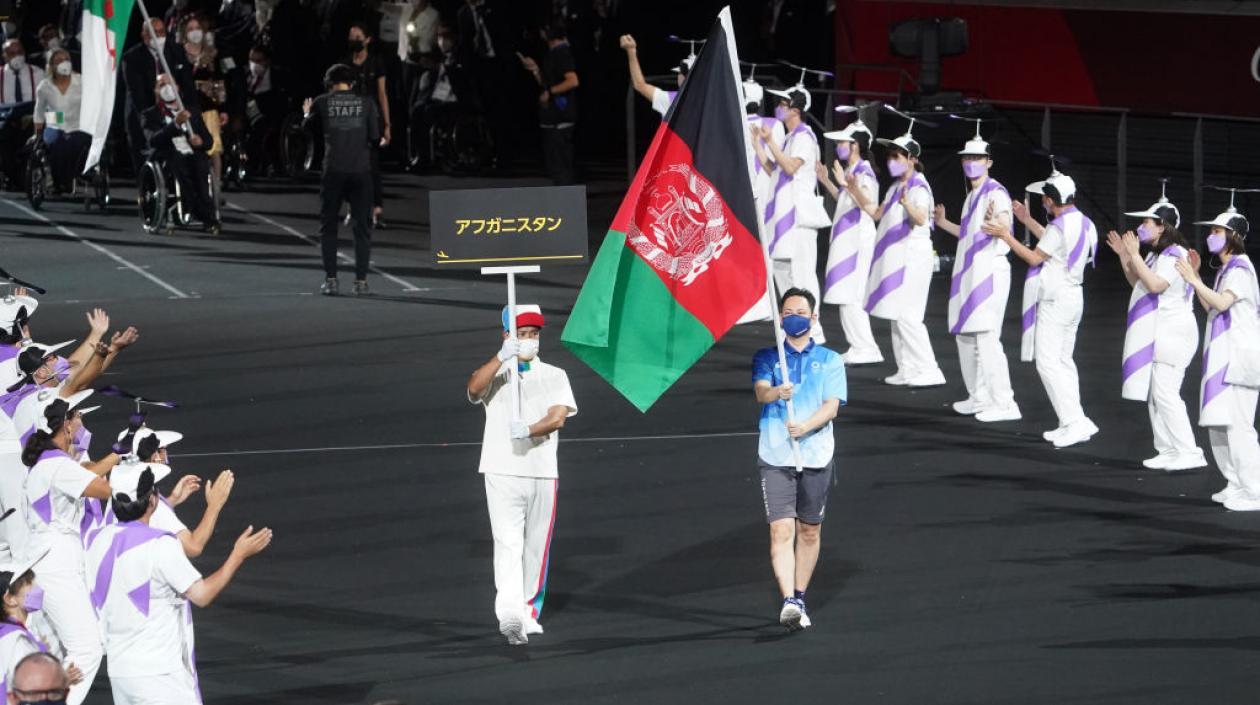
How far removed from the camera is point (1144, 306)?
15.0 metres

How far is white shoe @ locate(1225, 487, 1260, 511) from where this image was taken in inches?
542

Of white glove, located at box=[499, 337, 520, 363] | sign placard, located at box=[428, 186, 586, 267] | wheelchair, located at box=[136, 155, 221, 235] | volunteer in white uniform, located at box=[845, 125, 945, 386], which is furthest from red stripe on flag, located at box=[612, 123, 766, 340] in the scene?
wheelchair, located at box=[136, 155, 221, 235]

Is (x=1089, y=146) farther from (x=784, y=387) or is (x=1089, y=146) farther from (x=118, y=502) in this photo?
(x=118, y=502)

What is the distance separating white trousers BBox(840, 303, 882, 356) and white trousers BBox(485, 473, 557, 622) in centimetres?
811

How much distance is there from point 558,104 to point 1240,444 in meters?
14.4

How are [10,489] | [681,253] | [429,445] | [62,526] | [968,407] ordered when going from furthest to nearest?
[968,407], [429,445], [681,253], [10,489], [62,526]

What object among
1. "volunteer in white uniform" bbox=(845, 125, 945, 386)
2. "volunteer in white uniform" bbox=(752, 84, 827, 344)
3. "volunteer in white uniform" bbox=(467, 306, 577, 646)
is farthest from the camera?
"volunteer in white uniform" bbox=(752, 84, 827, 344)

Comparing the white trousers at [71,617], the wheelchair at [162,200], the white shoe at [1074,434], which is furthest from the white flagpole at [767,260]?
the wheelchair at [162,200]

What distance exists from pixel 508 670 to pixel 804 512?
1907 millimetres

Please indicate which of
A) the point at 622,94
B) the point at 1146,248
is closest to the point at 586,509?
the point at 1146,248

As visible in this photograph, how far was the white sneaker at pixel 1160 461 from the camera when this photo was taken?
49.0ft

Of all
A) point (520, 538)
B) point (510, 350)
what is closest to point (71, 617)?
point (520, 538)

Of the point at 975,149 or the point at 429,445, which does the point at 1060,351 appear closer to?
the point at 975,149

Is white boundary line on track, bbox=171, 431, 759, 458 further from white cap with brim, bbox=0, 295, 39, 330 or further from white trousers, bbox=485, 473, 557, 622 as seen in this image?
white trousers, bbox=485, 473, 557, 622
